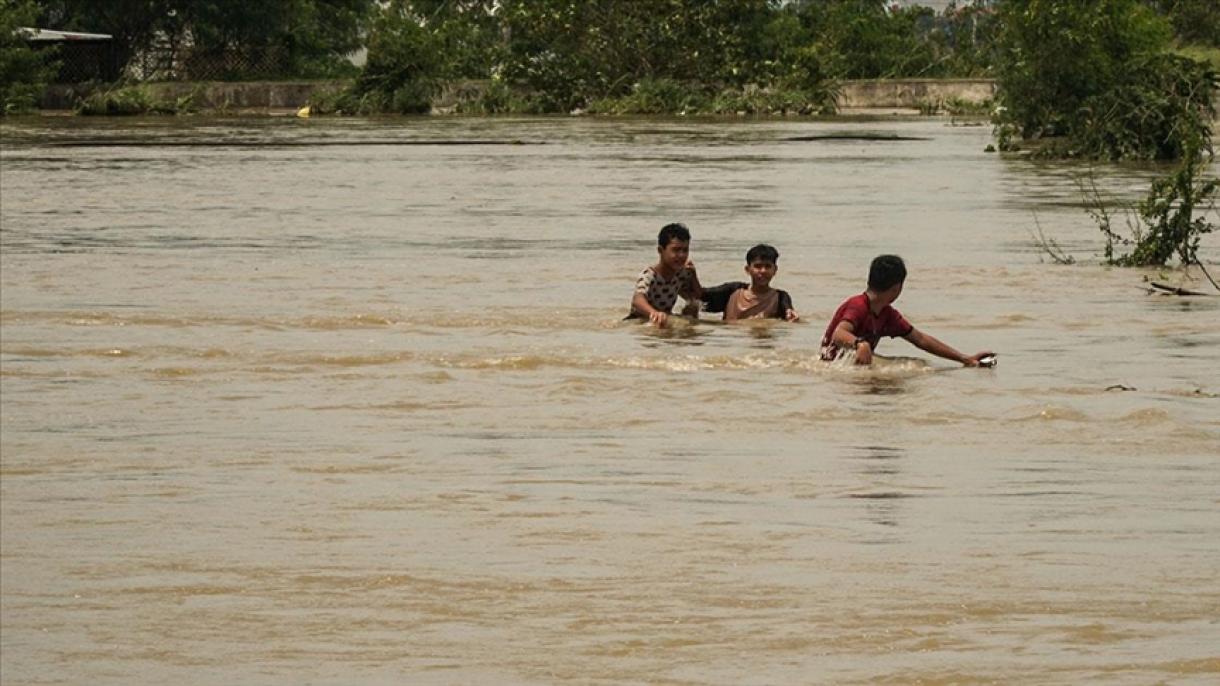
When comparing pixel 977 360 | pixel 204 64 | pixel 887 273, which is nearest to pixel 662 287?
pixel 977 360

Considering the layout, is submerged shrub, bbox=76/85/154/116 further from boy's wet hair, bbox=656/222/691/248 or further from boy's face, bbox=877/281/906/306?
boy's face, bbox=877/281/906/306

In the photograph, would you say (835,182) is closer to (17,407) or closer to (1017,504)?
(17,407)

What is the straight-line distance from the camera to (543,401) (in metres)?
12.5

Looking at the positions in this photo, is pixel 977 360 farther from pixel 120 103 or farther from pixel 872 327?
pixel 120 103

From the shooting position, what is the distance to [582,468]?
10305 millimetres

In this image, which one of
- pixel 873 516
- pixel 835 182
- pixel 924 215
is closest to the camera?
pixel 873 516

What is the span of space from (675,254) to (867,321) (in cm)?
209

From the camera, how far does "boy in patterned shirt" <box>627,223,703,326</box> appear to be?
15234 mm

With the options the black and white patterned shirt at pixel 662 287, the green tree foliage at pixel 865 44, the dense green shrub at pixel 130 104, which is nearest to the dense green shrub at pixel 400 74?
the dense green shrub at pixel 130 104

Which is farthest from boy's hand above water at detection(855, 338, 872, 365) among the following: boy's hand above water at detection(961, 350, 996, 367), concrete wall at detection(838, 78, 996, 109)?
concrete wall at detection(838, 78, 996, 109)

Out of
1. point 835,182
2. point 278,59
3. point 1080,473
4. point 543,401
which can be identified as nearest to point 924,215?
point 835,182

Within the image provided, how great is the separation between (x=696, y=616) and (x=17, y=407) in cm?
563

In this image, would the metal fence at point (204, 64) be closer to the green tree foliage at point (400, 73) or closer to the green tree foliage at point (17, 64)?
the green tree foliage at point (400, 73)

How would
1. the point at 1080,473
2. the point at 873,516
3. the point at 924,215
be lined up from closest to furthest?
the point at 873,516, the point at 1080,473, the point at 924,215
